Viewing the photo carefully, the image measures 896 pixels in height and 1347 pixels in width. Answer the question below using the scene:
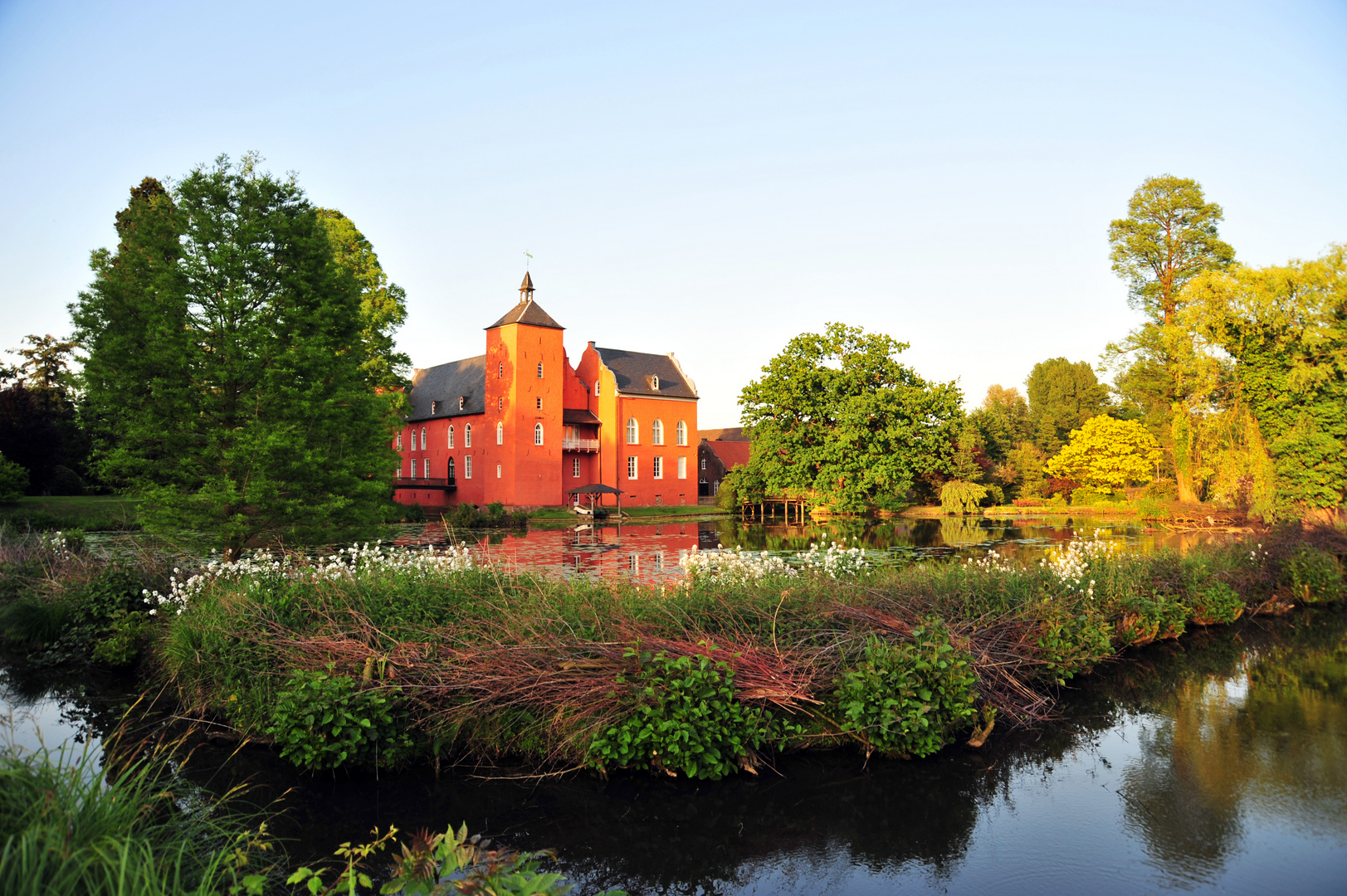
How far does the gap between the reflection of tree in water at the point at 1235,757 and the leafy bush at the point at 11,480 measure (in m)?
34.2

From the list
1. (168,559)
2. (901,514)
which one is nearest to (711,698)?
(168,559)

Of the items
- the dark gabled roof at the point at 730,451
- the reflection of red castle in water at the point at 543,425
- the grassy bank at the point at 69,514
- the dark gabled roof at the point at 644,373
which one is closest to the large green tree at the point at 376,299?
the grassy bank at the point at 69,514

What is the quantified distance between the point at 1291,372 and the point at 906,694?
2512cm

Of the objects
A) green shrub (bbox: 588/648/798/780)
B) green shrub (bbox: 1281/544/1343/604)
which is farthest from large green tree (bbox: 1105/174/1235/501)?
green shrub (bbox: 588/648/798/780)

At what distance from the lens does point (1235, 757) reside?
7379 mm

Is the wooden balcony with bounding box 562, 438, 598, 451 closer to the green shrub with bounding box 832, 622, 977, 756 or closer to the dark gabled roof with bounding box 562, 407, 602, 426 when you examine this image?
the dark gabled roof with bounding box 562, 407, 602, 426

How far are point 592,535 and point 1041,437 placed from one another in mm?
39088

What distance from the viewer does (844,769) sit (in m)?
7.14

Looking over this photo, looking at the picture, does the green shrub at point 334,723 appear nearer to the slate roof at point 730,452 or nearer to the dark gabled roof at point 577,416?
the dark gabled roof at point 577,416

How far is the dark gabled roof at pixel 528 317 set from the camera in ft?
148

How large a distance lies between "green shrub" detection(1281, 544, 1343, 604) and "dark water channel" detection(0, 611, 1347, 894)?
8024 millimetres

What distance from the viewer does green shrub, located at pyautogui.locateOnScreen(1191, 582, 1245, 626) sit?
42.5ft

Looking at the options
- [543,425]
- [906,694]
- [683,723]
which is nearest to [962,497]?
[543,425]

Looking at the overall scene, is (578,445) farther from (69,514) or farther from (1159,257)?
(1159,257)
